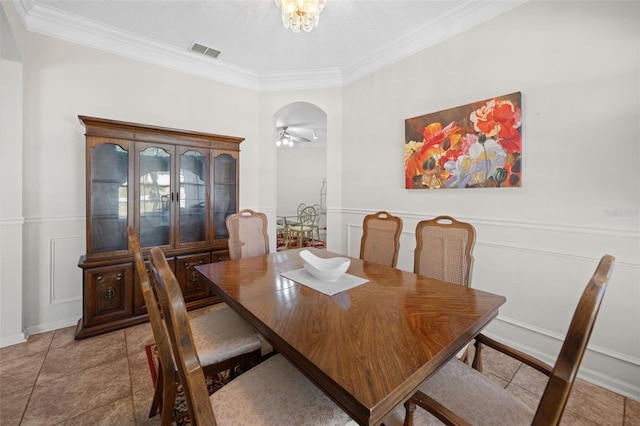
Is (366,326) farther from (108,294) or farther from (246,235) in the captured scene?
(108,294)

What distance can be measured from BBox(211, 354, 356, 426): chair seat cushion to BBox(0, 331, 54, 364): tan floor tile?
2.16m

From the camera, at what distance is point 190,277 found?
286 centimetres

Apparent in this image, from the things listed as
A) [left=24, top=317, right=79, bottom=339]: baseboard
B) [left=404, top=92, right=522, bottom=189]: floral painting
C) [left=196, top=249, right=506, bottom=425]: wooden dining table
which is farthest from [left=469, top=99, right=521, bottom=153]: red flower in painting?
[left=24, top=317, right=79, bottom=339]: baseboard

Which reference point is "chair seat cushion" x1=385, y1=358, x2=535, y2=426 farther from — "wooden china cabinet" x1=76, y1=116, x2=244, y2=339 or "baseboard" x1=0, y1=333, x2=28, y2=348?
"baseboard" x1=0, y1=333, x2=28, y2=348

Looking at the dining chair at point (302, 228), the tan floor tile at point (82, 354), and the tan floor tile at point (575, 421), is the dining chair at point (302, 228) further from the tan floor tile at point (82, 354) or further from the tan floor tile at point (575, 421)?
the tan floor tile at point (575, 421)

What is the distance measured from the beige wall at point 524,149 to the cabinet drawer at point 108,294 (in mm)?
482

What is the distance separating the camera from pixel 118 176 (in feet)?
8.30

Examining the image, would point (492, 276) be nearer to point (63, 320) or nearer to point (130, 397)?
point (130, 397)

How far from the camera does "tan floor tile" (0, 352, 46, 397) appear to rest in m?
1.73

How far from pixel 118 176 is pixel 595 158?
→ 3.75 m

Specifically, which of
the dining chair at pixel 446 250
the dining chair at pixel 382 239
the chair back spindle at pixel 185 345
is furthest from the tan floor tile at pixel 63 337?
the dining chair at pixel 446 250

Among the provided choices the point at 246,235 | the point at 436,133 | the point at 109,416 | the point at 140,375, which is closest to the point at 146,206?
the point at 246,235

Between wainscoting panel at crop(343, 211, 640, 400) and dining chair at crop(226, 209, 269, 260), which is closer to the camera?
Answer: wainscoting panel at crop(343, 211, 640, 400)

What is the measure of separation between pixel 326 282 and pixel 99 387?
5.31 ft
